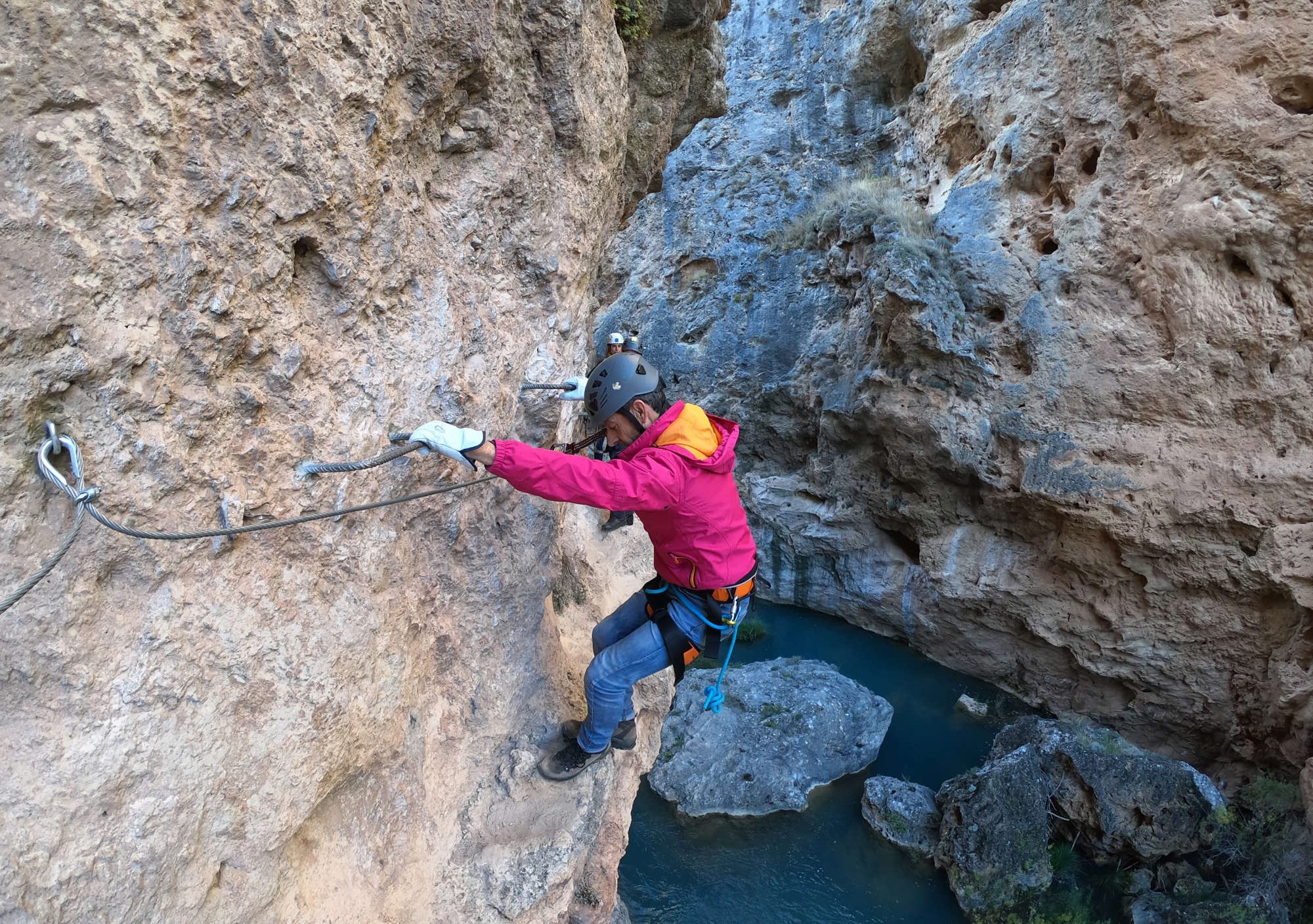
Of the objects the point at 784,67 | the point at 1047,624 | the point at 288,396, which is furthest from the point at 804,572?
the point at 288,396

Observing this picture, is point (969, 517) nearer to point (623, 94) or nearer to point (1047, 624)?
point (1047, 624)

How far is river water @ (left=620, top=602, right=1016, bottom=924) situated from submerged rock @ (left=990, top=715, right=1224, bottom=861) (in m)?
1.12

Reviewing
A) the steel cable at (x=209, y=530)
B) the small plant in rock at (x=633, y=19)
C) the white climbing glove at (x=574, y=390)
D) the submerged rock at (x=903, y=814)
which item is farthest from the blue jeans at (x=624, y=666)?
the submerged rock at (x=903, y=814)

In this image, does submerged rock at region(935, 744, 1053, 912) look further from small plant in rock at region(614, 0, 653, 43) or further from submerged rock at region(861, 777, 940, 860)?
small plant in rock at region(614, 0, 653, 43)

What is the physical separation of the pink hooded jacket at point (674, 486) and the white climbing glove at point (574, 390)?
56 cm

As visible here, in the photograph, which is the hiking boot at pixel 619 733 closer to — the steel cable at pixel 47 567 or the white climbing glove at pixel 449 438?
the white climbing glove at pixel 449 438

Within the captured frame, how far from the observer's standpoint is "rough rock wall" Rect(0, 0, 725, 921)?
139cm

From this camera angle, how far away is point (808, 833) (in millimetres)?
6098

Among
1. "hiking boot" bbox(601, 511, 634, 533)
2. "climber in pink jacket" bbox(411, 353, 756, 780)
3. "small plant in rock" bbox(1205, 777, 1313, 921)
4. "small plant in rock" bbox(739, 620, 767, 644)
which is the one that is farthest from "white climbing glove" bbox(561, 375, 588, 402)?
"small plant in rock" bbox(739, 620, 767, 644)

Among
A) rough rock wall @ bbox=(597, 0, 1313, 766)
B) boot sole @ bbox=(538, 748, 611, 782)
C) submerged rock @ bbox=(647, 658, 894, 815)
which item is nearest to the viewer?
boot sole @ bbox=(538, 748, 611, 782)

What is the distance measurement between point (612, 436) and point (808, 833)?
492 cm

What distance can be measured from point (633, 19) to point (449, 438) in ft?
10.1

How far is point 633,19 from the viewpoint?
394cm

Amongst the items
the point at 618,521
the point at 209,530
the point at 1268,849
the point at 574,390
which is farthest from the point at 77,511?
the point at 1268,849
